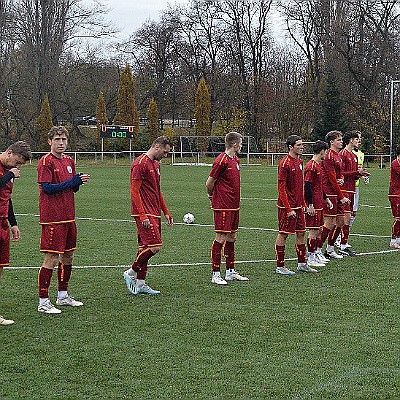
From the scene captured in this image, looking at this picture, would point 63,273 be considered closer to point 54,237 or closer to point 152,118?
point 54,237

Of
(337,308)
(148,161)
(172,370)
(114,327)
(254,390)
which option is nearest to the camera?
(254,390)

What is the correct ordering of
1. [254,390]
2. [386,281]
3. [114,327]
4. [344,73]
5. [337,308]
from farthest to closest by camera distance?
[344,73] → [386,281] → [337,308] → [114,327] → [254,390]

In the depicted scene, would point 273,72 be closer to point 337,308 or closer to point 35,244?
point 35,244

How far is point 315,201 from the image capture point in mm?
12188

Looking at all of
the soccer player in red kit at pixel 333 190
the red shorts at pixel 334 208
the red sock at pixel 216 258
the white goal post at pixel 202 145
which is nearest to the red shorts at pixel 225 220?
the red sock at pixel 216 258

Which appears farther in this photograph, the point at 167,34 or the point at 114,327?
the point at 167,34

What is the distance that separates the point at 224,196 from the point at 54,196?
9.12ft

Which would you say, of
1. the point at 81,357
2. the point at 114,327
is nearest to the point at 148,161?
the point at 114,327

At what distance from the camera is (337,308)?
8.79m

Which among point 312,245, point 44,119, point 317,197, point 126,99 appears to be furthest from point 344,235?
point 126,99

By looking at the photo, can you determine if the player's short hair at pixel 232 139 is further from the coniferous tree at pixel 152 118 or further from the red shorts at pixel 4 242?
the coniferous tree at pixel 152 118

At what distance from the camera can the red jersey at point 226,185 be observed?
34.7ft

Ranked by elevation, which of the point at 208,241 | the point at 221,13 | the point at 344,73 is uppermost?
the point at 221,13

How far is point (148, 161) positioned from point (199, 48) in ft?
198
